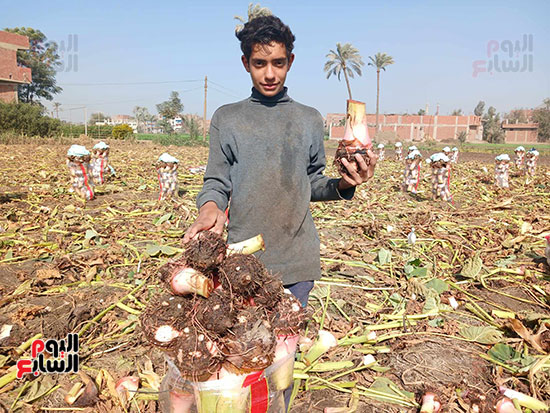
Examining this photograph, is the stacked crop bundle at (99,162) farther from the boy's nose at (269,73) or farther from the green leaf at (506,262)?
the green leaf at (506,262)

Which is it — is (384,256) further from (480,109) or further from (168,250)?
(480,109)

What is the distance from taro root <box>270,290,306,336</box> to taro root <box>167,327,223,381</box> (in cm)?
30

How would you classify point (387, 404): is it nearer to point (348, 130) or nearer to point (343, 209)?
point (348, 130)

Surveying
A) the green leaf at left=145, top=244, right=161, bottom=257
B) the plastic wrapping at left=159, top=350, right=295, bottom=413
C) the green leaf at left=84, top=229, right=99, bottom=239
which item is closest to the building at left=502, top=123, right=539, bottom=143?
the green leaf at left=145, top=244, right=161, bottom=257

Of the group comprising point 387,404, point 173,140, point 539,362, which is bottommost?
point 387,404

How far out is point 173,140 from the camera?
36281mm

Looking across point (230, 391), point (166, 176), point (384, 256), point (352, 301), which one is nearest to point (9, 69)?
point (166, 176)

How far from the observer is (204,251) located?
1513mm

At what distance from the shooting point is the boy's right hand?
63.3 inches

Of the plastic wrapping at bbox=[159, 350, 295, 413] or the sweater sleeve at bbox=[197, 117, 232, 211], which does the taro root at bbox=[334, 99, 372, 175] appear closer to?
the sweater sleeve at bbox=[197, 117, 232, 211]

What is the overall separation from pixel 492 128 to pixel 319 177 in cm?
7824

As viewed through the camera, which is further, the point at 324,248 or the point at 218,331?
the point at 324,248

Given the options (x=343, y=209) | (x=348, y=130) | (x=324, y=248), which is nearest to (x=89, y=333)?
(x=348, y=130)

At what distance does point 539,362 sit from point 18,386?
3.93 m
